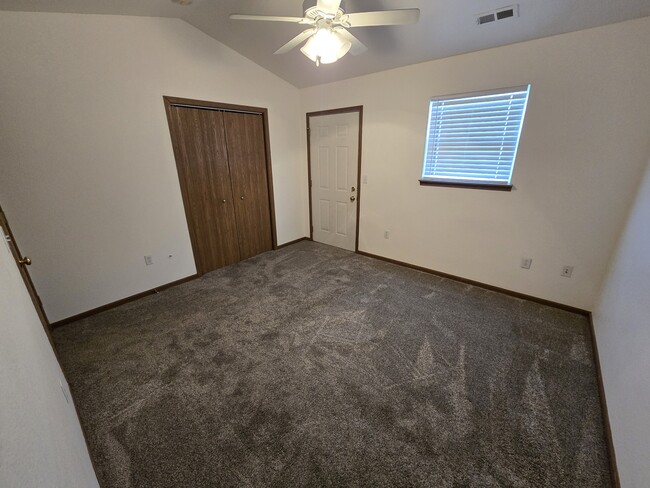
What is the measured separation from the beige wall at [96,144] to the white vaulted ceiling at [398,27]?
6.6 inches

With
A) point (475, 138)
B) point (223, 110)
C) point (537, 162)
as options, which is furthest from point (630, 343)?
point (223, 110)

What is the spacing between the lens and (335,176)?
12.9ft

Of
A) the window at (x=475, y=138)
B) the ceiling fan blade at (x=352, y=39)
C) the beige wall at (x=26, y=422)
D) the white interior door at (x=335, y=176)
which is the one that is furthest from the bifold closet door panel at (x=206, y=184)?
the window at (x=475, y=138)

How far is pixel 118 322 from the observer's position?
244cm

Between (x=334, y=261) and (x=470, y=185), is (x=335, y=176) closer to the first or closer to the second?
(x=334, y=261)

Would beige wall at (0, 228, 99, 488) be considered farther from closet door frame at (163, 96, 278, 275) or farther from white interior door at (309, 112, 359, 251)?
white interior door at (309, 112, 359, 251)

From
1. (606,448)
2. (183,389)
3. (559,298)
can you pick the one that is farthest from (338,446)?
(559,298)

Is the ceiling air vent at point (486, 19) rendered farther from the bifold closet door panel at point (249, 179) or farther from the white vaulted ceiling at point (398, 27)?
the bifold closet door panel at point (249, 179)

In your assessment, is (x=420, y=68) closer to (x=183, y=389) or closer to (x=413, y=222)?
(x=413, y=222)

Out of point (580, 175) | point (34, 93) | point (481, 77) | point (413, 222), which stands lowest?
point (413, 222)

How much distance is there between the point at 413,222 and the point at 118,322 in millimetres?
3272

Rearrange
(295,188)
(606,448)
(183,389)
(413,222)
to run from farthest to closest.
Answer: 1. (295,188)
2. (413,222)
3. (183,389)
4. (606,448)

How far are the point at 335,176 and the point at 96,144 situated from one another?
269cm

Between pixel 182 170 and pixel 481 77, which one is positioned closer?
pixel 481 77
